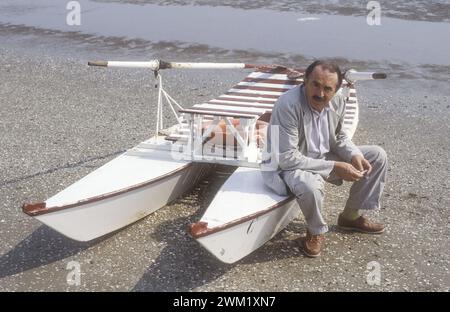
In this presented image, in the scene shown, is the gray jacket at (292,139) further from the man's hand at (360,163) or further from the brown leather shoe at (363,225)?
the brown leather shoe at (363,225)

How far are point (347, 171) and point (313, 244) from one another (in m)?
0.75

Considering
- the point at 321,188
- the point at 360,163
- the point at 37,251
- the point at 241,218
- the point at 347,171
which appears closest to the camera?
the point at 241,218

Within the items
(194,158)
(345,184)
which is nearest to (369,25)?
(345,184)

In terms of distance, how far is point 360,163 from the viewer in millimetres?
5055

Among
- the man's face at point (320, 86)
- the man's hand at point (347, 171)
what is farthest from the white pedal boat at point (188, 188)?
the man's face at point (320, 86)

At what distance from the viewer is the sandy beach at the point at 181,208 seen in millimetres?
4910

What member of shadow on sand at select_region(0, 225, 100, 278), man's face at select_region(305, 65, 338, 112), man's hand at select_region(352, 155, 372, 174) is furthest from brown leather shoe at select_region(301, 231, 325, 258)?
shadow on sand at select_region(0, 225, 100, 278)

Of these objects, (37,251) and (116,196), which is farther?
(37,251)

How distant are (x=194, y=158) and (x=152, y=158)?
46cm

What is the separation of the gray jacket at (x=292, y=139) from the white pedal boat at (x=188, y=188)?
233mm

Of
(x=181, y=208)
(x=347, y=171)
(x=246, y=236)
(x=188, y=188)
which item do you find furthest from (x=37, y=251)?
(x=347, y=171)

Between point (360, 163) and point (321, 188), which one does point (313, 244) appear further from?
point (360, 163)

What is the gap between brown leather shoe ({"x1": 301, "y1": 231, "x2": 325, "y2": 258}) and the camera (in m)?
5.10
